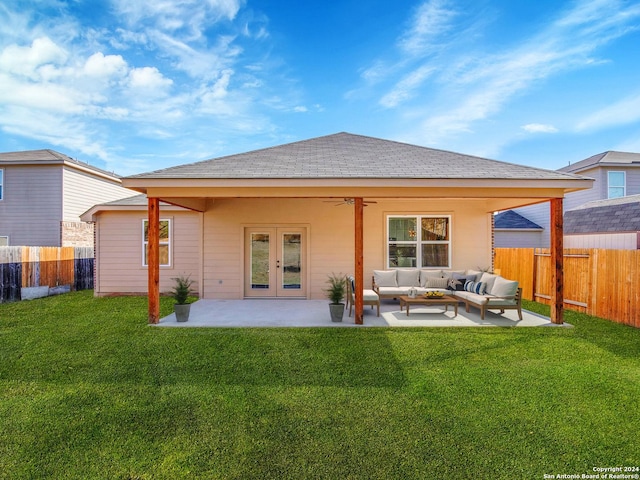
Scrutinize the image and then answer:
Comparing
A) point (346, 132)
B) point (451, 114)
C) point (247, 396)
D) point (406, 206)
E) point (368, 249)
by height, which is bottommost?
point (247, 396)

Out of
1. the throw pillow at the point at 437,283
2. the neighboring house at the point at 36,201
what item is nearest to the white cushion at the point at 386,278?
the throw pillow at the point at 437,283

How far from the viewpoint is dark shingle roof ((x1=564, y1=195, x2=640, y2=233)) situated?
11814 millimetres

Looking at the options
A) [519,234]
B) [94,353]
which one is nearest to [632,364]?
[94,353]

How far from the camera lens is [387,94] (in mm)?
14680

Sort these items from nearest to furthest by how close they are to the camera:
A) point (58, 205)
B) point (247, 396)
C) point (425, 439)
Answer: point (425, 439) < point (247, 396) < point (58, 205)

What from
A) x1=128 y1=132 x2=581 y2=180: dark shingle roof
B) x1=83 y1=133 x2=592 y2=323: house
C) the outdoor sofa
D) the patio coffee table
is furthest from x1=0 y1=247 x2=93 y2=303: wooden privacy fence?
the patio coffee table

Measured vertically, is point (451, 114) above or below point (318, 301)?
above

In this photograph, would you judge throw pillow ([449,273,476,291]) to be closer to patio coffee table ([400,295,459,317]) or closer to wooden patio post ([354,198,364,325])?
patio coffee table ([400,295,459,317])

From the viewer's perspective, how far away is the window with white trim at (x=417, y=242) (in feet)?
32.3

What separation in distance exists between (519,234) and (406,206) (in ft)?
36.1

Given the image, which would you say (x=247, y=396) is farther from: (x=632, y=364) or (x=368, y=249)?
(x=368, y=249)

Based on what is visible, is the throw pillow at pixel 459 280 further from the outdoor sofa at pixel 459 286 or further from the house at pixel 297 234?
the house at pixel 297 234

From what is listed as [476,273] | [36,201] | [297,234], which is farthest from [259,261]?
[36,201]

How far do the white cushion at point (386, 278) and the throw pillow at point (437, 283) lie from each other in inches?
36.3
